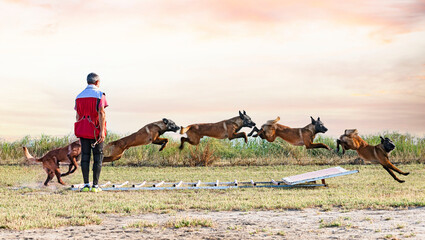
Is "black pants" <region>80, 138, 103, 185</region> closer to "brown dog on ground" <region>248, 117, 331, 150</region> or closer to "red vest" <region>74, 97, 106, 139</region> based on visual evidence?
"red vest" <region>74, 97, 106, 139</region>

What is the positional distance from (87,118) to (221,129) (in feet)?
11.3

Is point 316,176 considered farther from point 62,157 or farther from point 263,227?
point 62,157

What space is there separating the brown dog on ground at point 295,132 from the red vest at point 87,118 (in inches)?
151

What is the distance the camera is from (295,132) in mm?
7668

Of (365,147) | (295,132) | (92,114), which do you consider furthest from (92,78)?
(365,147)

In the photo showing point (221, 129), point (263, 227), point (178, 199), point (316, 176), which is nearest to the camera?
point (263, 227)

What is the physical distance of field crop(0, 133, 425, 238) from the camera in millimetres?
6875

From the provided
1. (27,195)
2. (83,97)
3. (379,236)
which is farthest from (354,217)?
(27,195)

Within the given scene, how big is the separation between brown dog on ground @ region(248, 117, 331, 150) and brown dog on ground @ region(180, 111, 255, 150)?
22 cm

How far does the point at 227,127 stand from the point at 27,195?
5.72 meters

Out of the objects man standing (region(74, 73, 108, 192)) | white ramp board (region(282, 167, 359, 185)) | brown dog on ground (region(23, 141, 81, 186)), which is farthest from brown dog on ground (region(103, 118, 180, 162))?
white ramp board (region(282, 167, 359, 185))

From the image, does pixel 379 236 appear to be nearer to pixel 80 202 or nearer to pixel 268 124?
pixel 268 124

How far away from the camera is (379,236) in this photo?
632 centimetres

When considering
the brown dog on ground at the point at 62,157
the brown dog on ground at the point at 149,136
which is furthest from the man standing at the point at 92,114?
the brown dog on ground at the point at 149,136
